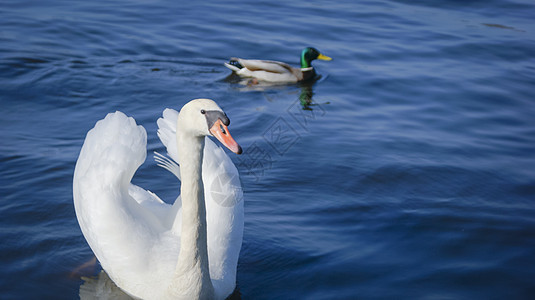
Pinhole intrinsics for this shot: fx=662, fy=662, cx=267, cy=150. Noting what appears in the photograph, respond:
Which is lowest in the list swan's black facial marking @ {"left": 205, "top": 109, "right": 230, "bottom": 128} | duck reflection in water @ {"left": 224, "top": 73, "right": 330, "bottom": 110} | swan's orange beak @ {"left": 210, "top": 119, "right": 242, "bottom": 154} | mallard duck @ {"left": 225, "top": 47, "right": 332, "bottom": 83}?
duck reflection in water @ {"left": 224, "top": 73, "right": 330, "bottom": 110}

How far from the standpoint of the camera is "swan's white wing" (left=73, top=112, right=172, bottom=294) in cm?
442

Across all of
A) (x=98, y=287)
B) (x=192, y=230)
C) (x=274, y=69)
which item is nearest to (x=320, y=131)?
(x=274, y=69)

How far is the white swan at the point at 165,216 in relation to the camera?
406cm

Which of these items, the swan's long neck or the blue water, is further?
the blue water

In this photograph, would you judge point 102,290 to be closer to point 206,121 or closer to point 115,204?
point 115,204

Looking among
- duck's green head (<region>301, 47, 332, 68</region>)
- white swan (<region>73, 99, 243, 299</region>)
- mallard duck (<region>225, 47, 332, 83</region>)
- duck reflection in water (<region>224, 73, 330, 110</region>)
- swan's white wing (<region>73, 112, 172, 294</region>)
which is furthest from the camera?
duck's green head (<region>301, 47, 332, 68</region>)

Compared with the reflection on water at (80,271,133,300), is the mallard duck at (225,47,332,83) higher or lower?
higher

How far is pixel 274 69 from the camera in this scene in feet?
34.3

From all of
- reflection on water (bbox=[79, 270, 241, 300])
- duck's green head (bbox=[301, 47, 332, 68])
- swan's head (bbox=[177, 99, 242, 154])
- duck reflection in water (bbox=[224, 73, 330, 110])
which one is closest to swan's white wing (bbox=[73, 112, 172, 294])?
reflection on water (bbox=[79, 270, 241, 300])

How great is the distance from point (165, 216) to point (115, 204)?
2.14ft

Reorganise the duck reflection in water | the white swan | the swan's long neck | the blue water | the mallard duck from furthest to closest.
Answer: the mallard duck
the duck reflection in water
the blue water
the white swan
the swan's long neck

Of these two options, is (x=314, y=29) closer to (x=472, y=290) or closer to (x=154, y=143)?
(x=154, y=143)

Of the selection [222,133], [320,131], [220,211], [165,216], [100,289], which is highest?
[222,133]

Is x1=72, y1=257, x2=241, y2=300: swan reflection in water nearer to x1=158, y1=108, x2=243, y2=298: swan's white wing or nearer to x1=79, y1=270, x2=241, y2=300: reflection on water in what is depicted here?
x1=79, y1=270, x2=241, y2=300: reflection on water
